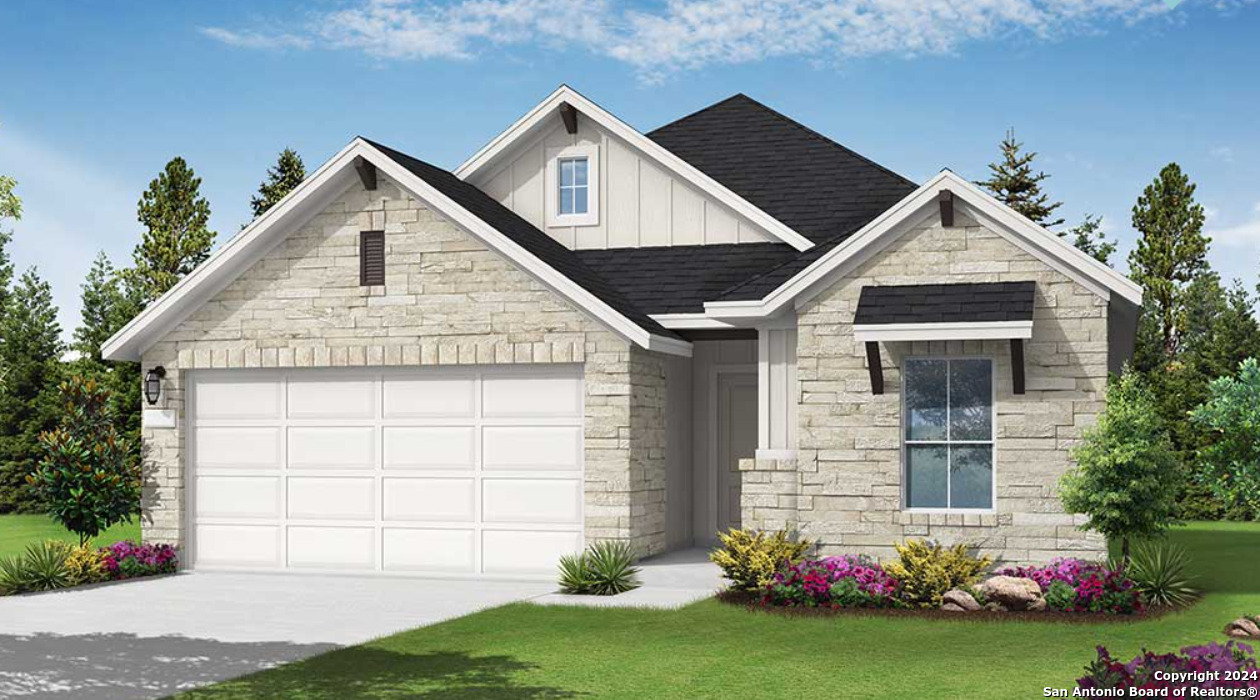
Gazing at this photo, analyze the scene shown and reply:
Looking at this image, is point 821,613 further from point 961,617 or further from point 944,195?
point 944,195

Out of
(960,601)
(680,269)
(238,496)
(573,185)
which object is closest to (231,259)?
(238,496)

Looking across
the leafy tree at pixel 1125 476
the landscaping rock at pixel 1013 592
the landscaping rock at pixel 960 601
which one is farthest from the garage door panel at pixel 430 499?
the leafy tree at pixel 1125 476

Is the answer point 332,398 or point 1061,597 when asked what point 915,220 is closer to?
point 1061,597

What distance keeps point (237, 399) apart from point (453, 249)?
149 inches

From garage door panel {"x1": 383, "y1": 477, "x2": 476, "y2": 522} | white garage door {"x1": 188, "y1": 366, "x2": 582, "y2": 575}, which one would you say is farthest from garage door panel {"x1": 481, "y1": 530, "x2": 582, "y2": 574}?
garage door panel {"x1": 383, "y1": 477, "x2": 476, "y2": 522}

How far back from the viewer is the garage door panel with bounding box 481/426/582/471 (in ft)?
59.9

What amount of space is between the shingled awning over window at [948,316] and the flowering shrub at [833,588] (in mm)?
2369

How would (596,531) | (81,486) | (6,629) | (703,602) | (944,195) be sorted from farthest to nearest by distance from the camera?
1. (81,486)
2. (596,531)
3. (944,195)
4. (703,602)
5. (6,629)

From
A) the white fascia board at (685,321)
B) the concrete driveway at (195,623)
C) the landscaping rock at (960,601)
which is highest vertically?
the white fascia board at (685,321)

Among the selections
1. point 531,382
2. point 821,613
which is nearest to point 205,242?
point 531,382

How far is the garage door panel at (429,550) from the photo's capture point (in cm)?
1864

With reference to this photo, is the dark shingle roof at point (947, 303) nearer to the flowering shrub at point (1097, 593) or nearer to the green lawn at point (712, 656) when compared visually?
the flowering shrub at point (1097, 593)

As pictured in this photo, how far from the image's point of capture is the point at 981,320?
15.9m

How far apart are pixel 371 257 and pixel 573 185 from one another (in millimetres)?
4105
